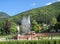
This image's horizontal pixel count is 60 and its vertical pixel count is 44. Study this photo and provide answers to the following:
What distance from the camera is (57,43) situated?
22062 millimetres

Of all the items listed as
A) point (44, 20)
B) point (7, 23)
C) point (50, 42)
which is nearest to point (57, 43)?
point (50, 42)

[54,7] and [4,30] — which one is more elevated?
[54,7]

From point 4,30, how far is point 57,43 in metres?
44.2

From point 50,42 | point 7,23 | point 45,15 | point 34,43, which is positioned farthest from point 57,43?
point 45,15

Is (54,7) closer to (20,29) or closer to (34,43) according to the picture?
(20,29)

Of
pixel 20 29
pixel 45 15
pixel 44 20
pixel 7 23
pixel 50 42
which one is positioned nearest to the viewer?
pixel 50 42

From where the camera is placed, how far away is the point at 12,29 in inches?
2680

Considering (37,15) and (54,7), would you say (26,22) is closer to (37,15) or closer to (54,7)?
(37,15)

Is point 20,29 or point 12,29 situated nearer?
point 12,29

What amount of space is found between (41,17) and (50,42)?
105442 mm

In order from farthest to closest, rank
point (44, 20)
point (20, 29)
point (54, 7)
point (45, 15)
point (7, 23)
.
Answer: point (54, 7) < point (45, 15) < point (44, 20) < point (20, 29) < point (7, 23)

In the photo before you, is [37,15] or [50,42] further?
[37,15]

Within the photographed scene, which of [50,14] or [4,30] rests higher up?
[50,14]

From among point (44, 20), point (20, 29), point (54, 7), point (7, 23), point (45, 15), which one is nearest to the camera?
point (7, 23)
